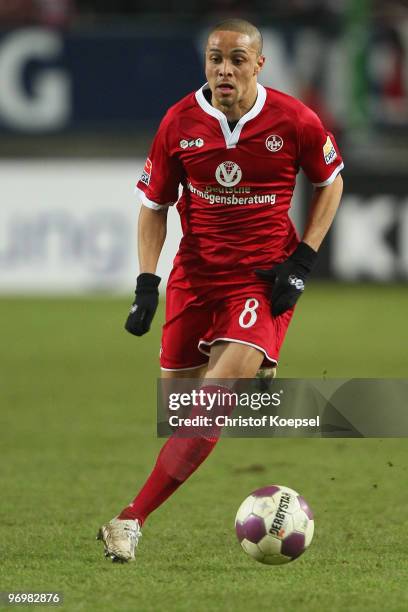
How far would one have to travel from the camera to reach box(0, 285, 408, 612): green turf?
4754 millimetres

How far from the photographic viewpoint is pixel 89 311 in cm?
1603

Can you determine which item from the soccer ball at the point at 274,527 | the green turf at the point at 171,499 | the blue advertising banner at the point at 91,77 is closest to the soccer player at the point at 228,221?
the soccer ball at the point at 274,527

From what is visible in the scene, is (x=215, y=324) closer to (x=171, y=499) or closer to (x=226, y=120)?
(x=226, y=120)

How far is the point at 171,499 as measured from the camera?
21.7 feet

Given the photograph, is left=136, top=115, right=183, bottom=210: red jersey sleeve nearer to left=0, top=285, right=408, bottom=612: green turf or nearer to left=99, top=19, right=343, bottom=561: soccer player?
left=99, top=19, right=343, bottom=561: soccer player

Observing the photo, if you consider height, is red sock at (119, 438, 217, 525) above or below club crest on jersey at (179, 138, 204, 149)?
below

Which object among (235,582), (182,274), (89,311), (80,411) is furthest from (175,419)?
(89,311)

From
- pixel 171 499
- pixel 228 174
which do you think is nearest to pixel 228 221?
pixel 228 174

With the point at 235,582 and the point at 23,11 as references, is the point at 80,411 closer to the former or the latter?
the point at 235,582

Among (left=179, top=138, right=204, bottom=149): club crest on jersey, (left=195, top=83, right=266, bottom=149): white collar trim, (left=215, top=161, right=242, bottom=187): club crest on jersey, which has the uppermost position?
(left=195, top=83, right=266, bottom=149): white collar trim

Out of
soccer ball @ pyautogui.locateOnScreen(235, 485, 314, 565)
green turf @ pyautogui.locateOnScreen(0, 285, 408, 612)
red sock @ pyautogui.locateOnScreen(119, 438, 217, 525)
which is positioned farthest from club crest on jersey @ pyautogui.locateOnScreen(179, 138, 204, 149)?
green turf @ pyautogui.locateOnScreen(0, 285, 408, 612)

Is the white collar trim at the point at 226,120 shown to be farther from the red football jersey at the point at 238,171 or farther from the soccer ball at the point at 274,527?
the soccer ball at the point at 274,527

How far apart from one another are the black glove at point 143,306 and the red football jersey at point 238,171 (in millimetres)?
153

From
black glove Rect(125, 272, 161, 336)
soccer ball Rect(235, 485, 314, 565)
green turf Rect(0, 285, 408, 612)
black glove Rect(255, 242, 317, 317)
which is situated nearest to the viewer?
green turf Rect(0, 285, 408, 612)
